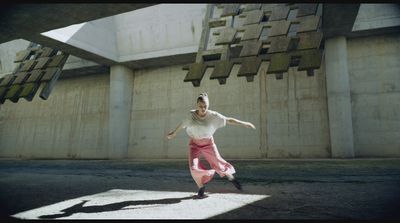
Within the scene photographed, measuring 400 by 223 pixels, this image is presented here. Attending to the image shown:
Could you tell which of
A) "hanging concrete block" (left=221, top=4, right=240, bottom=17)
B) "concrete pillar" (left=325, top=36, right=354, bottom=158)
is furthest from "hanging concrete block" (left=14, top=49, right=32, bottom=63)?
"concrete pillar" (left=325, top=36, right=354, bottom=158)

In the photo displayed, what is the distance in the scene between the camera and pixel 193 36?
1305 cm

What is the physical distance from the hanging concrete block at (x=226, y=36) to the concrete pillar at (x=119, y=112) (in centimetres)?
757

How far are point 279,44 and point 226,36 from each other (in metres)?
1.92

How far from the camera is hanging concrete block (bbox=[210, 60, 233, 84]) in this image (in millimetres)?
7594

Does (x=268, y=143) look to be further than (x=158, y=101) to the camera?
No

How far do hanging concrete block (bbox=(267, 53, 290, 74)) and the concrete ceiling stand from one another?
142 inches

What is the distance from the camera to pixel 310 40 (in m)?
7.50

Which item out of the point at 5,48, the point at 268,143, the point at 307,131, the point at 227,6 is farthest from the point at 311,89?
the point at 5,48

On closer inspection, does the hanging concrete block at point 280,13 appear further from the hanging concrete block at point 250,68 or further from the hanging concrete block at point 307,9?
the hanging concrete block at point 250,68

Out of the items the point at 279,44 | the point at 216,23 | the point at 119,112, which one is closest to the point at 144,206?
the point at 279,44

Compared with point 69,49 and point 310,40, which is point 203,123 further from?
point 69,49

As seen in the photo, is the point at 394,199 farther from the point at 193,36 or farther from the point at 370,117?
the point at 193,36

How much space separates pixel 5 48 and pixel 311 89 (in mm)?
17654

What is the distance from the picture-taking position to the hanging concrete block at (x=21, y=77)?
10.7 meters
